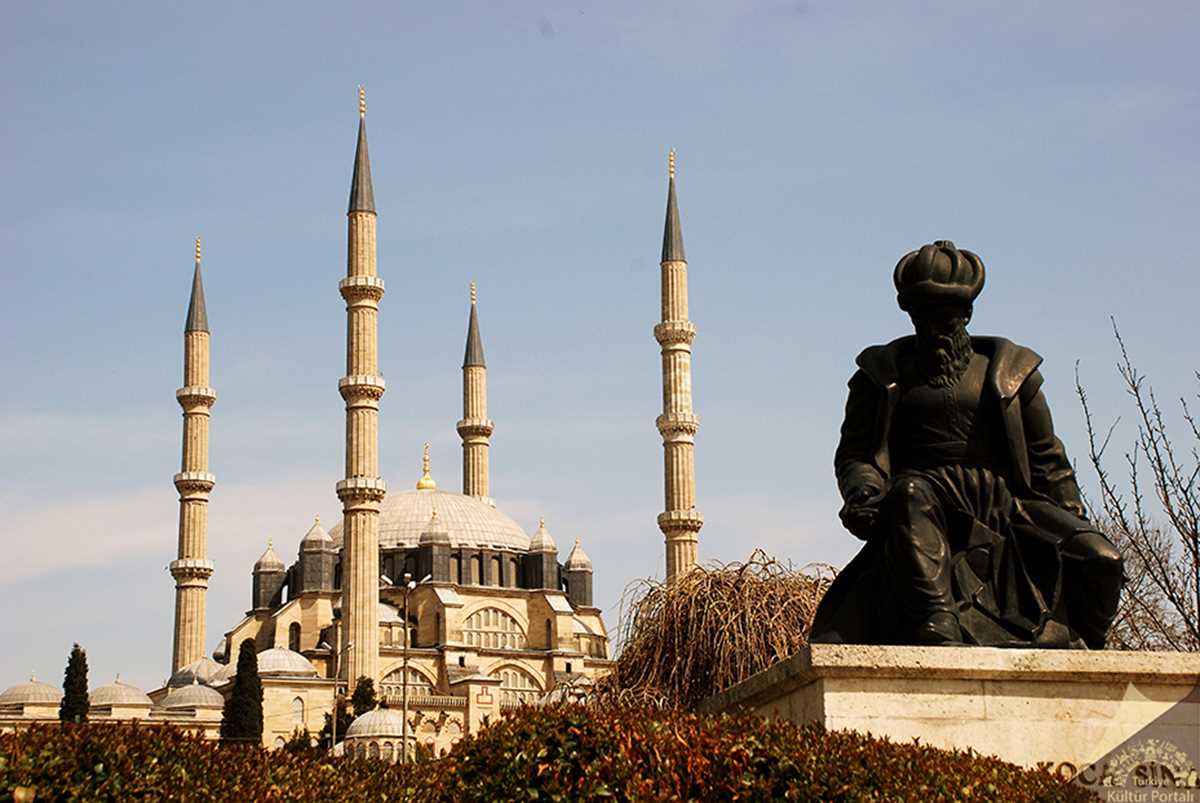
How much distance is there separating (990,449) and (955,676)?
94 centimetres

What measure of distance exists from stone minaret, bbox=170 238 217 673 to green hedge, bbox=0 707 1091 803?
44376 millimetres

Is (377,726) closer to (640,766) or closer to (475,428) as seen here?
(475,428)

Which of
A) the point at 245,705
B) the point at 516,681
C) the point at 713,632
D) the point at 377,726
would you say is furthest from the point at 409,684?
the point at 713,632

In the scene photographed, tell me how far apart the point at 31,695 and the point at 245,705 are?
1365 centimetres

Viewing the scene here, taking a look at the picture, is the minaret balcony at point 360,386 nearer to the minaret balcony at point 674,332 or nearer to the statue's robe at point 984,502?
the minaret balcony at point 674,332

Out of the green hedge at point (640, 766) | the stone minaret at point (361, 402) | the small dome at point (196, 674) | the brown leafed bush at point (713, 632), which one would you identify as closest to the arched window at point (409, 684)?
the small dome at point (196, 674)

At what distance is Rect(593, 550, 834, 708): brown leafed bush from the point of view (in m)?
15.2

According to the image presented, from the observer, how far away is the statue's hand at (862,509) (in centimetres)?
597

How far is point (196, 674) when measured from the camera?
5103cm

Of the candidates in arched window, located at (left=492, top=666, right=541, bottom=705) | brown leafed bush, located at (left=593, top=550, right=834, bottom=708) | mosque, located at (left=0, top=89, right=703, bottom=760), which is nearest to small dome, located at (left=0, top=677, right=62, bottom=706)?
mosque, located at (left=0, top=89, right=703, bottom=760)

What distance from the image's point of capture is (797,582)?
16.0 m

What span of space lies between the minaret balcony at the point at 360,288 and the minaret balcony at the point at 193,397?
7824mm

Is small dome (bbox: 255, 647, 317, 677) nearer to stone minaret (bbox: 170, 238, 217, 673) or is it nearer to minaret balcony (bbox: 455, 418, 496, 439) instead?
stone minaret (bbox: 170, 238, 217, 673)

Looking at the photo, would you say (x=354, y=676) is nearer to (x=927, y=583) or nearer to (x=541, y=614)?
(x=541, y=614)
